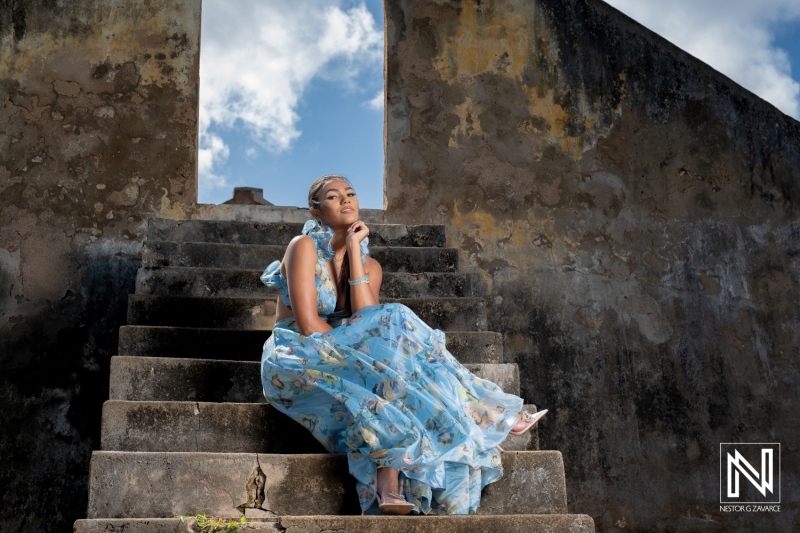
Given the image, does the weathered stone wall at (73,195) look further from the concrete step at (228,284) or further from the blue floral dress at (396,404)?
the blue floral dress at (396,404)

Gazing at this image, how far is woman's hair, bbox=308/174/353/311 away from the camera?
3.69 meters

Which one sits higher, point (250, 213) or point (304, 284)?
point (250, 213)

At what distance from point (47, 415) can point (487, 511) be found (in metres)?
3.10

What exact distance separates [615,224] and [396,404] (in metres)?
3.46

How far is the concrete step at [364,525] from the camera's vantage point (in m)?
2.93

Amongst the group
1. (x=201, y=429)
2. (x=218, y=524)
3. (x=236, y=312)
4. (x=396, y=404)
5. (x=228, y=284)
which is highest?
(x=228, y=284)

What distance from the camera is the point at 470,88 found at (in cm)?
638

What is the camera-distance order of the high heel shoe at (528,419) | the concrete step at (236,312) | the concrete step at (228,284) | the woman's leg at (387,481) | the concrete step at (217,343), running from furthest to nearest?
the concrete step at (228,284)
the concrete step at (236,312)
the concrete step at (217,343)
the high heel shoe at (528,419)
the woman's leg at (387,481)

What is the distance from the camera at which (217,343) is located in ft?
13.7

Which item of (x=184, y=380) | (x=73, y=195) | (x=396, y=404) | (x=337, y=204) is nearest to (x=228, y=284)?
(x=184, y=380)

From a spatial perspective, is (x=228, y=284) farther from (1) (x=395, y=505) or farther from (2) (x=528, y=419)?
(1) (x=395, y=505)

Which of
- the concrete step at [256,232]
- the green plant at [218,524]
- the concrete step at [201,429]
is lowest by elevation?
the green plant at [218,524]

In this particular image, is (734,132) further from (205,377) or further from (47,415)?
(47,415)

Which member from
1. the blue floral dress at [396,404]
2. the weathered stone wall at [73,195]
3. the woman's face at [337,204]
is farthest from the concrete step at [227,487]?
the weathered stone wall at [73,195]
